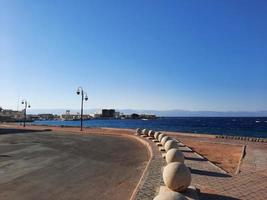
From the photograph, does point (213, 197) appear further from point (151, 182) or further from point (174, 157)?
point (174, 157)

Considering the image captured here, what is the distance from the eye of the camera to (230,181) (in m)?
12.0

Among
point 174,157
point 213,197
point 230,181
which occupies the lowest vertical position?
point 213,197

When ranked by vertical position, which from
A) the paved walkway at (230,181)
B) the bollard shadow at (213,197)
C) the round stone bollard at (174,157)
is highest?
the round stone bollard at (174,157)

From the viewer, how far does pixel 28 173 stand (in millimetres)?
14383

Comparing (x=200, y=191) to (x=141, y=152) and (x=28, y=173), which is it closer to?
(x=28, y=173)

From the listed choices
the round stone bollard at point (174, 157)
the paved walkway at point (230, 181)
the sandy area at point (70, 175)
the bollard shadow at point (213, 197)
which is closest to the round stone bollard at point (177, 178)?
the bollard shadow at point (213, 197)

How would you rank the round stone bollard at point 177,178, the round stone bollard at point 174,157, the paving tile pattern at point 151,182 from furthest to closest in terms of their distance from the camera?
the round stone bollard at point 174,157
the paving tile pattern at point 151,182
the round stone bollard at point 177,178

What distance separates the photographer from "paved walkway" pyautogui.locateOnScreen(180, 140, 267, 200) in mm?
10148

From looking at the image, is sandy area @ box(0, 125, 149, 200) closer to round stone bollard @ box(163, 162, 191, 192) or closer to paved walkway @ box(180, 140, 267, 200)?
round stone bollard @ box(163, 162, 191, 192)

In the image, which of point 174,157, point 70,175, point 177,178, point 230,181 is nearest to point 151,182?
point 174,157

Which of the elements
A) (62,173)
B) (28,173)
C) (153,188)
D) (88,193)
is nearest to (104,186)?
(88,193)

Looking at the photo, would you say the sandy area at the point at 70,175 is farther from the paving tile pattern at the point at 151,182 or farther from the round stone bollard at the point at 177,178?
the round stone bollard at the point at 177,178

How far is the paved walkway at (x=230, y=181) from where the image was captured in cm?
1015

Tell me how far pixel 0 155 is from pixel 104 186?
35.7ft
